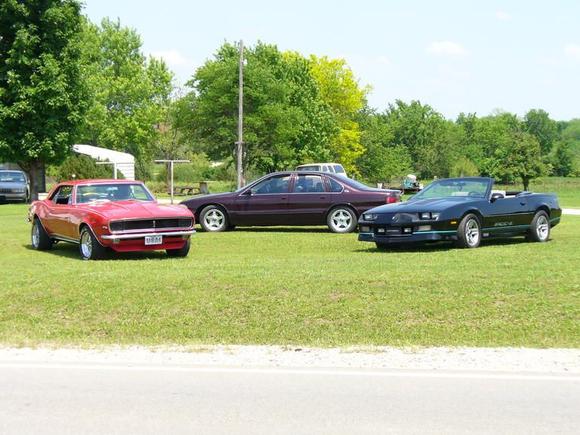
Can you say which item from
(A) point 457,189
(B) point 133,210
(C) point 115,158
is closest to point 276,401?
(B) point 133,210

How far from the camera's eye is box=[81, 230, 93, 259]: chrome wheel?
1412 cm

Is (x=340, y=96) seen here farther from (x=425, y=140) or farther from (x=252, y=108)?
(x=425, y=140)

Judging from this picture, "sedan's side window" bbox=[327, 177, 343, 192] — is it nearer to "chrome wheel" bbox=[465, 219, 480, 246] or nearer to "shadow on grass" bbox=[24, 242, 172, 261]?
"chrome wheel" bbox=[465, 219, 480, 246]

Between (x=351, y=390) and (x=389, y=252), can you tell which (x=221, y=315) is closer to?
(x=351, y=390)

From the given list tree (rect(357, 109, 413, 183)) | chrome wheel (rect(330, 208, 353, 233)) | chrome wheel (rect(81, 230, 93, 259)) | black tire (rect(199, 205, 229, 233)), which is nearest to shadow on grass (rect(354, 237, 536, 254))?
chrome wheel (rect(330, 208, 353, 233))

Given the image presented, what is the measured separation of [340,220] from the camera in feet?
61.8

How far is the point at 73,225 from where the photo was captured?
1470 cm

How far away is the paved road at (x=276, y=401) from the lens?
17.7ft

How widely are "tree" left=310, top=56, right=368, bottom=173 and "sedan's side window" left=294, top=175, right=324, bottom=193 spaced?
57261mm

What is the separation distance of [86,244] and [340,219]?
6602 mm

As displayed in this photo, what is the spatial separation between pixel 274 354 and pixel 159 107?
71512 millimetres

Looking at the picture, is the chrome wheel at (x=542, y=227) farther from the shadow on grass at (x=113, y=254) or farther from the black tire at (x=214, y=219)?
the shadow on grass at (x=113, y=254)

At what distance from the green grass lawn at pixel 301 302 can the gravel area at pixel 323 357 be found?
314 mm

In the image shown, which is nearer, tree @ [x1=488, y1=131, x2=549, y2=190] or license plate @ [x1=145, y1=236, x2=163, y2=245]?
license plate @ [x1=145, y1=236, x2=163, y2=245]
